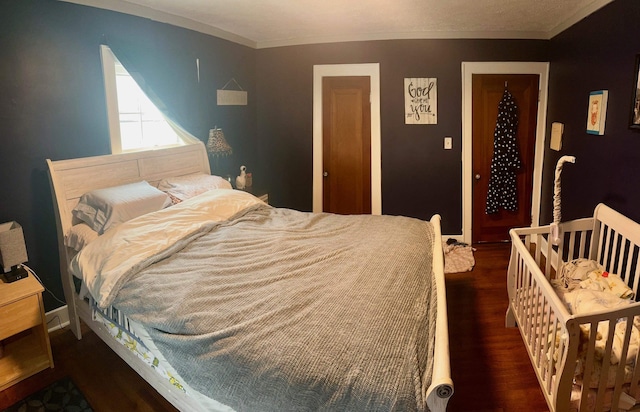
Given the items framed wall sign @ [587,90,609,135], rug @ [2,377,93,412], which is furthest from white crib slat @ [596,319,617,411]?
rug @ [2,377,93,412]

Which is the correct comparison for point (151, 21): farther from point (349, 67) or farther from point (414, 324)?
point (414, 324)

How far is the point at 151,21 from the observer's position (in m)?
3.25

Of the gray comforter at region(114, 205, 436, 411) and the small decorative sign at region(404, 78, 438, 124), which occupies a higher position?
the small decorative sign at region(404, 78, 438, 124)

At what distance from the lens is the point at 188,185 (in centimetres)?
326

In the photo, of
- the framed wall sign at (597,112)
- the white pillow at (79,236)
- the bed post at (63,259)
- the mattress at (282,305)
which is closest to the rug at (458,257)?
the mattress at (282,305)

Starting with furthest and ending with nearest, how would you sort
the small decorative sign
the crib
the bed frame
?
the small decorative sign, the bed frame, the crib

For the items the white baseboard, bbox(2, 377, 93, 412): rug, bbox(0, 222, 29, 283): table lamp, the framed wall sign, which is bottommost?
bbox(2, 377, 93, 412): rug

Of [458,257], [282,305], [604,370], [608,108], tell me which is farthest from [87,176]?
[608,108]

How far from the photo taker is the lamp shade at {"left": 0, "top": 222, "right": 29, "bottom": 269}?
2.32 meters

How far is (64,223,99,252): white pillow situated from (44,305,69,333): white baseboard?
591 mm

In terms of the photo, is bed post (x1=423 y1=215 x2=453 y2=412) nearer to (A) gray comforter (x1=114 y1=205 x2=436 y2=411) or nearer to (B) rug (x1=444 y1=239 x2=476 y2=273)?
(A) gray comforter (x1=114 y1=205 x2=436 y2=411)

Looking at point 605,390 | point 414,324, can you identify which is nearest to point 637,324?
point 605,390

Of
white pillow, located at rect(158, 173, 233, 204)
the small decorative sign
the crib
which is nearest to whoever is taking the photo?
the crib

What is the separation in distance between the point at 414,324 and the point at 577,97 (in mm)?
2975
